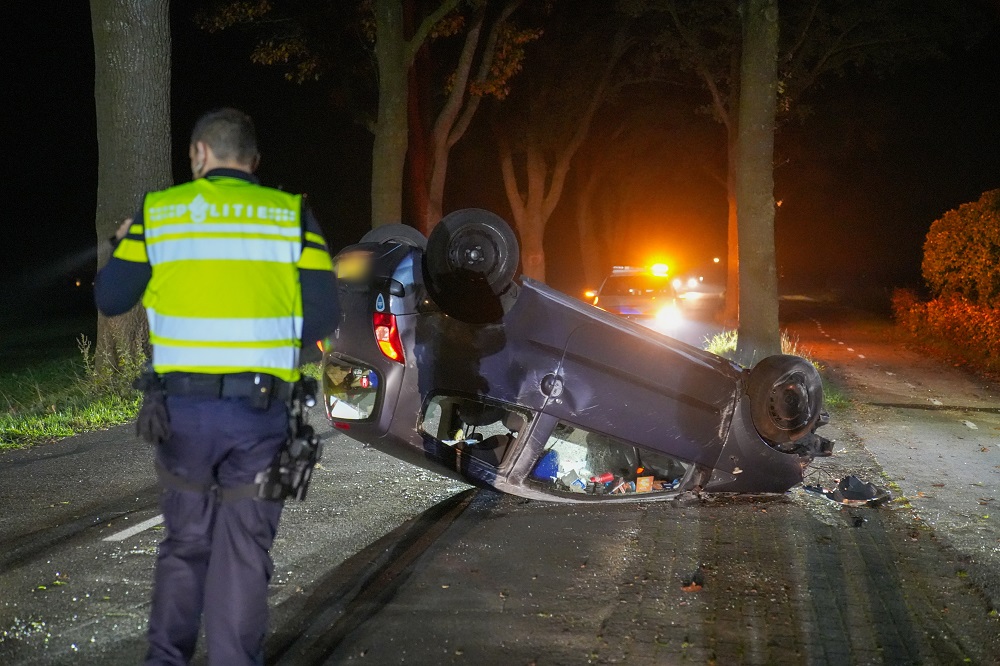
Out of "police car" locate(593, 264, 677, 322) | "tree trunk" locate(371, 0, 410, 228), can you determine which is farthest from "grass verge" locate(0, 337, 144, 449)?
"police car" locate(593, 264, 677, 322)

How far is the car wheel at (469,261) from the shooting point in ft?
17.3

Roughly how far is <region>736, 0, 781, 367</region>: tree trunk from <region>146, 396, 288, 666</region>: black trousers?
1119 cm

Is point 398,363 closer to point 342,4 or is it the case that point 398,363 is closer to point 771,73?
point 771,73

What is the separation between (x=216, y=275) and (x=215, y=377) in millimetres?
333

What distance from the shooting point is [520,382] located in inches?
216

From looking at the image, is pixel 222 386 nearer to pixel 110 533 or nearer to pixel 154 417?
pixel 154 417

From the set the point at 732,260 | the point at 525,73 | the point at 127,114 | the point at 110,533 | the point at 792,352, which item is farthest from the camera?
the point at 525,73

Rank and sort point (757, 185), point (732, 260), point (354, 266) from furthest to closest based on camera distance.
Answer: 1. point (732, 260)
2. point (757, 185)
3. point (354, 266)

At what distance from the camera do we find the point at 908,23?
2250 centimetres

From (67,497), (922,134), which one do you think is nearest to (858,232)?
(922,134)

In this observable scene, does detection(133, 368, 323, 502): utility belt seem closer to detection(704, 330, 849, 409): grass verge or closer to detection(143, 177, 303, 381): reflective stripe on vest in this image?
detection(143, 177, 303, 381): reflective stripe on vest

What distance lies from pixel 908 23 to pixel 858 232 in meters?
39.4

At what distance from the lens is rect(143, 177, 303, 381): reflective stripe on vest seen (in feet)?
10.7

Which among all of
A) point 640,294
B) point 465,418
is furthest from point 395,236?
point 640,294
